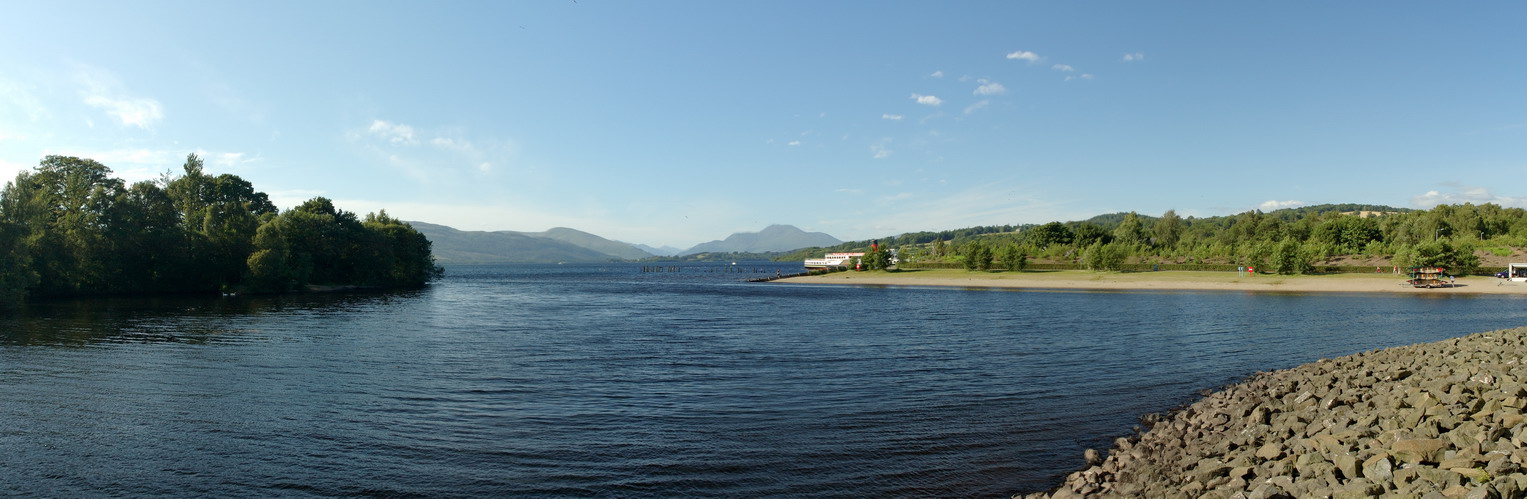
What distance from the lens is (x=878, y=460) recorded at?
1290 centimetres

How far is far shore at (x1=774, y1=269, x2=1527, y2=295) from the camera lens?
70.1 metres

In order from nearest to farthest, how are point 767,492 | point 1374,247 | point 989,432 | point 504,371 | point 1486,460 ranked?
point 1486,460 < point 767,492 < point 989,432 < point 504,371 < point 1374,247

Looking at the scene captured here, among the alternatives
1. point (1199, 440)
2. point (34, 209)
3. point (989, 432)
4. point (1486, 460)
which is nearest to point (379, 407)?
point (989, 432)

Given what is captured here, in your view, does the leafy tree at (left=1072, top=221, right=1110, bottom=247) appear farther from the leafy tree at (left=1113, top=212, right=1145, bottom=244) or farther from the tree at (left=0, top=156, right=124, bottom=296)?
the tree at (left=0, top=156, right=124, bottom=296)

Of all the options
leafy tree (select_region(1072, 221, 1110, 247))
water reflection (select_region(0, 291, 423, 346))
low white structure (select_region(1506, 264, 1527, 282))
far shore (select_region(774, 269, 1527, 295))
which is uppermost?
leafy tree (select_region(1072, 221, 1110, 247))

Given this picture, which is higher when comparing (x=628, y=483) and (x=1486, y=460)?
(x=1486, y=460)

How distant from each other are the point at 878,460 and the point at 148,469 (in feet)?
43.7

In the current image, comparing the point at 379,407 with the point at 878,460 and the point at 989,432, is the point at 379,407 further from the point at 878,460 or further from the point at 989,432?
the point at 989,432

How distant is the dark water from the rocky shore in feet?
4.56

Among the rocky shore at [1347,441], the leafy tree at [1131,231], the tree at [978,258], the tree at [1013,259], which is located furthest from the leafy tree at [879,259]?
the rocky shore at [1347,441]

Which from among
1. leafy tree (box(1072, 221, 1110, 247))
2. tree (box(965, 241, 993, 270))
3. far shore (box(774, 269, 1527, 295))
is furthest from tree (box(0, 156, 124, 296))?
leafy tree (box(1072, 221, 1110, 247))

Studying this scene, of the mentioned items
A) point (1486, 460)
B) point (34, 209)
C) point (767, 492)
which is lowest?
point (767, 492)

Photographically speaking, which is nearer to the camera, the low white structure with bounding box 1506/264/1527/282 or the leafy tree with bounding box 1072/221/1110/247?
the low white structure with bounding box 1506/264/1527/282

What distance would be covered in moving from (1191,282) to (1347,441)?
85.1 m
